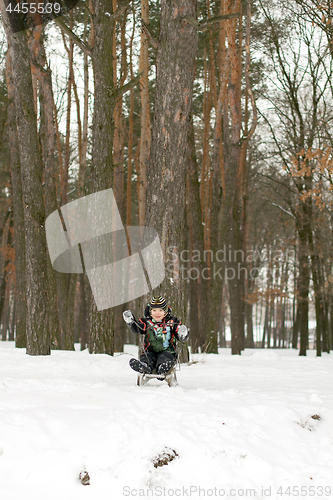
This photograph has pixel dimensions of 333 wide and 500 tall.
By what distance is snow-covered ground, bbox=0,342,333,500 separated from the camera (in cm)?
296

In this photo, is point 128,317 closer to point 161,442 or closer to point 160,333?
point 160,333

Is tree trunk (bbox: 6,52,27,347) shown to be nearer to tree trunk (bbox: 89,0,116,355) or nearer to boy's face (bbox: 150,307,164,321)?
tree trunk (bbox: 89,0,116,355)

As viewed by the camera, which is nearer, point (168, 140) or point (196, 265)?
point (168, 140)

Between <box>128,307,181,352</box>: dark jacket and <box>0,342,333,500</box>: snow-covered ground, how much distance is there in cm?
61

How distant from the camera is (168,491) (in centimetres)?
300

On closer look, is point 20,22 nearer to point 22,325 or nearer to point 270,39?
point 22,325

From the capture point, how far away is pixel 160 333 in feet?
17.4

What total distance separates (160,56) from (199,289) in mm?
8031

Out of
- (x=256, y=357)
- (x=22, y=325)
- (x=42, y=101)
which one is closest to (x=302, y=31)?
(x=42, y=101)

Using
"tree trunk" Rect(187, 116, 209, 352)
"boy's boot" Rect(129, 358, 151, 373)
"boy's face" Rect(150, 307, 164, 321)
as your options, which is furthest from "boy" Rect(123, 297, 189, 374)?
"tree trunk" Rect(187, 116, 209, 352)

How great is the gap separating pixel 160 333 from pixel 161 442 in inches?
79.5

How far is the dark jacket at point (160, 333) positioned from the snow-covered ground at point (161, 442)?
605 mm

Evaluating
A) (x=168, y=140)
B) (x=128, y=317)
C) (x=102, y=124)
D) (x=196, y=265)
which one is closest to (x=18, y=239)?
(x=102, y=124)

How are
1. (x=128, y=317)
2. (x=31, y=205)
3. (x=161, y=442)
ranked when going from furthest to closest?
(x=31, y=205)
(x=128, y=317)
(x=161, y=442)
